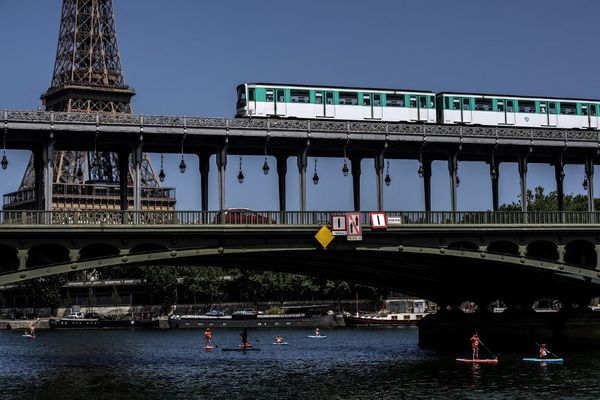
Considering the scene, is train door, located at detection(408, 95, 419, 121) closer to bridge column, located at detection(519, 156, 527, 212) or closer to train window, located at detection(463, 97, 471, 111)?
train window, located at detection(463, 97, 471, 111)

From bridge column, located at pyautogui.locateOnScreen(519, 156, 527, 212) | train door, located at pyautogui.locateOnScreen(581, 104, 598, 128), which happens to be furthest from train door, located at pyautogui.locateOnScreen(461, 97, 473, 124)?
train door, located at pyautogui.locateOnScreen(581, 104, 598, 128)

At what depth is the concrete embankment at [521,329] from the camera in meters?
98.6

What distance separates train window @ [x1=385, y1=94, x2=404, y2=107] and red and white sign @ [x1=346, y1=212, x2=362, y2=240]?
72.3ft

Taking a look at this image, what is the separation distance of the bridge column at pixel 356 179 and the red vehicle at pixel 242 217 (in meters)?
13.3

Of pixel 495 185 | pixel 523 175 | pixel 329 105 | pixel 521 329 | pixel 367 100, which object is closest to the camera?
pixel 523 175

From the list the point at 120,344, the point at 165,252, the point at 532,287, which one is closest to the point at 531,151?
the point at 532,287

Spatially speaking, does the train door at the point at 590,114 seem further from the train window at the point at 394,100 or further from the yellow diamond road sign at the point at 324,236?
the yellow diamond road sign at the point at 324,236

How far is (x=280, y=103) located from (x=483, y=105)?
1937cm

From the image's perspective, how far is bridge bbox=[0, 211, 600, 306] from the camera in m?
73.6

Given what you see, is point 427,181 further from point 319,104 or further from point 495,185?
point 319,104

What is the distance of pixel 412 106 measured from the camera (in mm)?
101125

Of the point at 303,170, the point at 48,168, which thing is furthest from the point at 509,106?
the point at 48,168

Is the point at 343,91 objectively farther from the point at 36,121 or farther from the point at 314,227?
the point at 36,121

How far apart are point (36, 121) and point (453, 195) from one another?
106 ft
